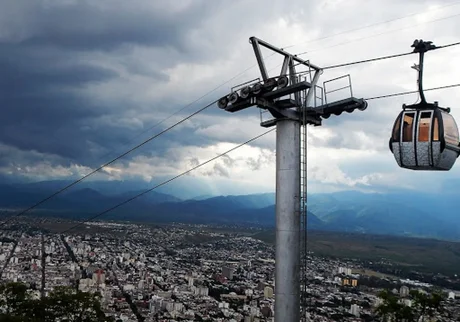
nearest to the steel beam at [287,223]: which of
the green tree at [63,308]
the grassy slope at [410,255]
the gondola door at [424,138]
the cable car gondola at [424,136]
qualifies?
the cable car gondola at [424,136]

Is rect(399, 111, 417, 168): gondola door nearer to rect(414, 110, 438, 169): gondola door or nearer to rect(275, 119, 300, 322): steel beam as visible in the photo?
rect(414, 110, 438, 169): gondola door

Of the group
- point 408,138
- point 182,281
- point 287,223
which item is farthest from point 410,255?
point 408,138

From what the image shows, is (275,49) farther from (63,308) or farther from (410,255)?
(410,255)

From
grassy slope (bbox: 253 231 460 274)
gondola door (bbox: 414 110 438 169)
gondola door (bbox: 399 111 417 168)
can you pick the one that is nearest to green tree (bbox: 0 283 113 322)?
gondola door (bbox: 399 111 417 168)

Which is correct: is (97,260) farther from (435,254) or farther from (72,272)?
(435,254)

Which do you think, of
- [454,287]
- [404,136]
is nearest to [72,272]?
[454,287]

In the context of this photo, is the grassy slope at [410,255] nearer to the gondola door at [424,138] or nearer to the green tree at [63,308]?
the green tree at [63,308]
